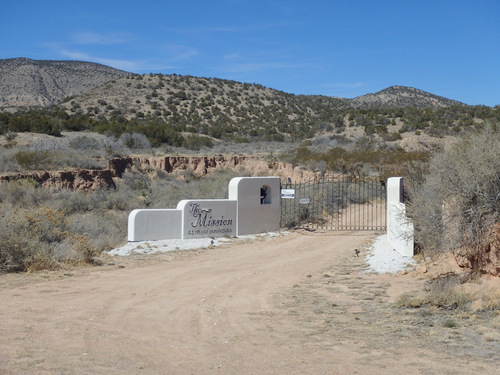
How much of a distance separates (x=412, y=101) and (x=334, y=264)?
82.9m

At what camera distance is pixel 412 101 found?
9231 cm

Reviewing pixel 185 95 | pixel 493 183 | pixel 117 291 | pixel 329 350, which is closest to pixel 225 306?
pixel 117 291

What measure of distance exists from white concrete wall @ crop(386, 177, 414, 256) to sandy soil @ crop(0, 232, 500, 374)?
4.16ft

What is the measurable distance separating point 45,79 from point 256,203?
9736cm

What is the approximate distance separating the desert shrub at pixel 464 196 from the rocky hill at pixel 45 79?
94.4 metres

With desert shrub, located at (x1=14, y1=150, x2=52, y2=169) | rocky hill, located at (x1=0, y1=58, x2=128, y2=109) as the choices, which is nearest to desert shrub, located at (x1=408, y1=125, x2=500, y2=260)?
desert shrub, located at (x1=14, y1=150, x2=52, y2=169)

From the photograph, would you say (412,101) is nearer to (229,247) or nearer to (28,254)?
(229,247)

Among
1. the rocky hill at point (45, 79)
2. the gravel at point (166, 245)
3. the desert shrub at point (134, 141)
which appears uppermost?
the rocky hill at point (45, 79)

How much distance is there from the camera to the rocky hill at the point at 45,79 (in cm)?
9962

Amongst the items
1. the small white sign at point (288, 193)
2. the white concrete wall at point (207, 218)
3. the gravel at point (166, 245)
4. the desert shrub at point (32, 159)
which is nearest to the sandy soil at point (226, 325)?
the gravel at point (166, 245)

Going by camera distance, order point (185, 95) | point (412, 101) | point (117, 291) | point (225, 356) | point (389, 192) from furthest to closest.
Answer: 1. point (412, 101)
2. point (185, 95)
3. point (389, 192)
4. point (117, 291)
5. point (225, 356)

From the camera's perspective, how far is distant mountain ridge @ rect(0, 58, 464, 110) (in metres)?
89.8

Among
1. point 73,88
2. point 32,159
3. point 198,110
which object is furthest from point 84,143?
point 73,88

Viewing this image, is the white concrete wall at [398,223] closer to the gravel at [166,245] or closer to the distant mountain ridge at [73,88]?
the gravel at [166,245]
